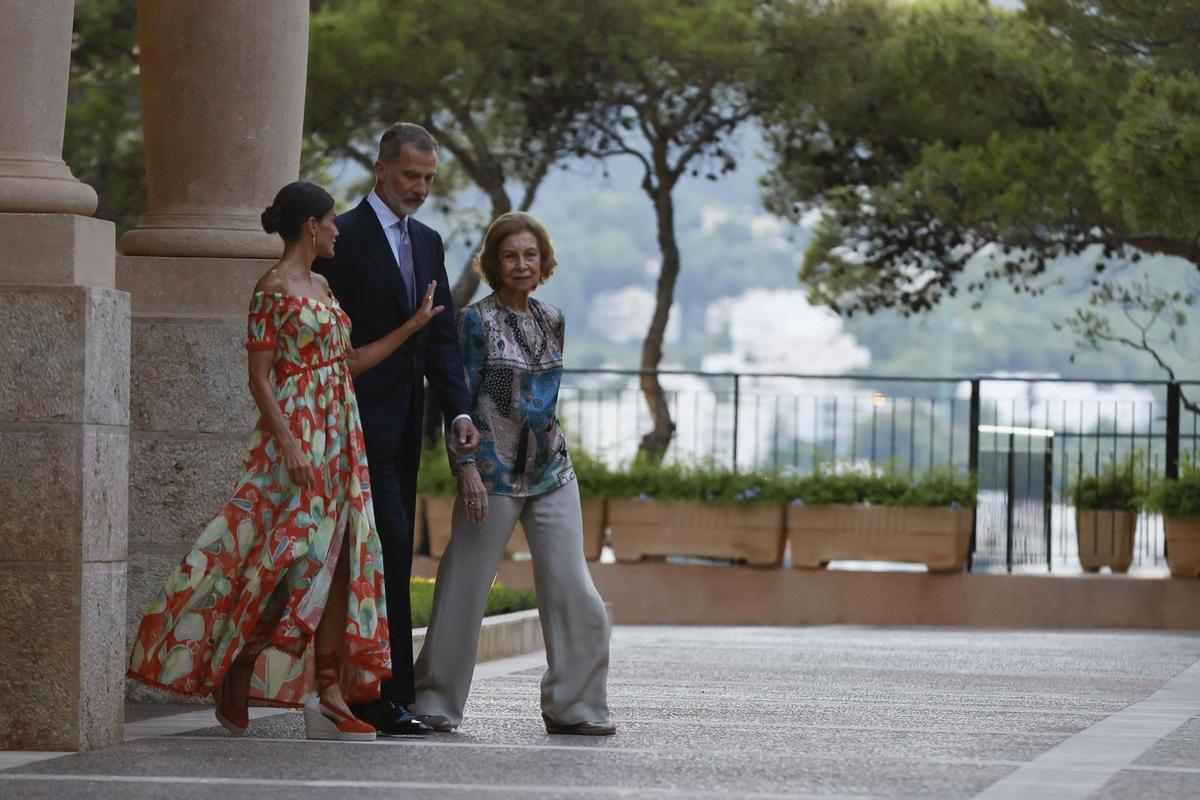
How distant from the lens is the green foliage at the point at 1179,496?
1689 centimetres

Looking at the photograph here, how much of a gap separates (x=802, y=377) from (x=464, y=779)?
520 inches

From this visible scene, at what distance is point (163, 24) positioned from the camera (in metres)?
8.39

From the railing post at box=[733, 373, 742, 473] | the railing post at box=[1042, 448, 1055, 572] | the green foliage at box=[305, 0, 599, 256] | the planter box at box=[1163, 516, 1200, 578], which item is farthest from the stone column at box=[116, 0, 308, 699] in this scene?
the green foliage at box=[305, 0, 599, 256]

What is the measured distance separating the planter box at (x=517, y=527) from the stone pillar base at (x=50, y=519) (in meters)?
11.4

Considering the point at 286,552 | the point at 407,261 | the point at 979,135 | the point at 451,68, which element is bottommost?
the point at 286,552

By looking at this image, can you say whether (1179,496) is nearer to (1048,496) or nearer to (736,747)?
(1048,496)

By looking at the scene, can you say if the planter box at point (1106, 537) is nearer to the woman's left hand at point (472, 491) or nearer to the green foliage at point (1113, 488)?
the green foliage at point (1113, 488)

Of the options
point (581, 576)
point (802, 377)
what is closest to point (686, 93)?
point (802, 377)

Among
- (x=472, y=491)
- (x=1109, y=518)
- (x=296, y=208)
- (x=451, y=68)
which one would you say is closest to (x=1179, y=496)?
(x=1109, y=518)

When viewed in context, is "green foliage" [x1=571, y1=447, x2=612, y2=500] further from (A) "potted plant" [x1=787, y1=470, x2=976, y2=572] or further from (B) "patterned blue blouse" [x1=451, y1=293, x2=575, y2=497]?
(B) "patterned blue blouse" [x1=451, y1=293, x2=575, y2=497]

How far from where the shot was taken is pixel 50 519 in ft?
21.2

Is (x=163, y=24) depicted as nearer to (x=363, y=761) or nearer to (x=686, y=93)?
(x=363, y=761)

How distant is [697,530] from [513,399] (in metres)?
10.6

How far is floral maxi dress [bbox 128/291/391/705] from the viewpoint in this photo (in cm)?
667
